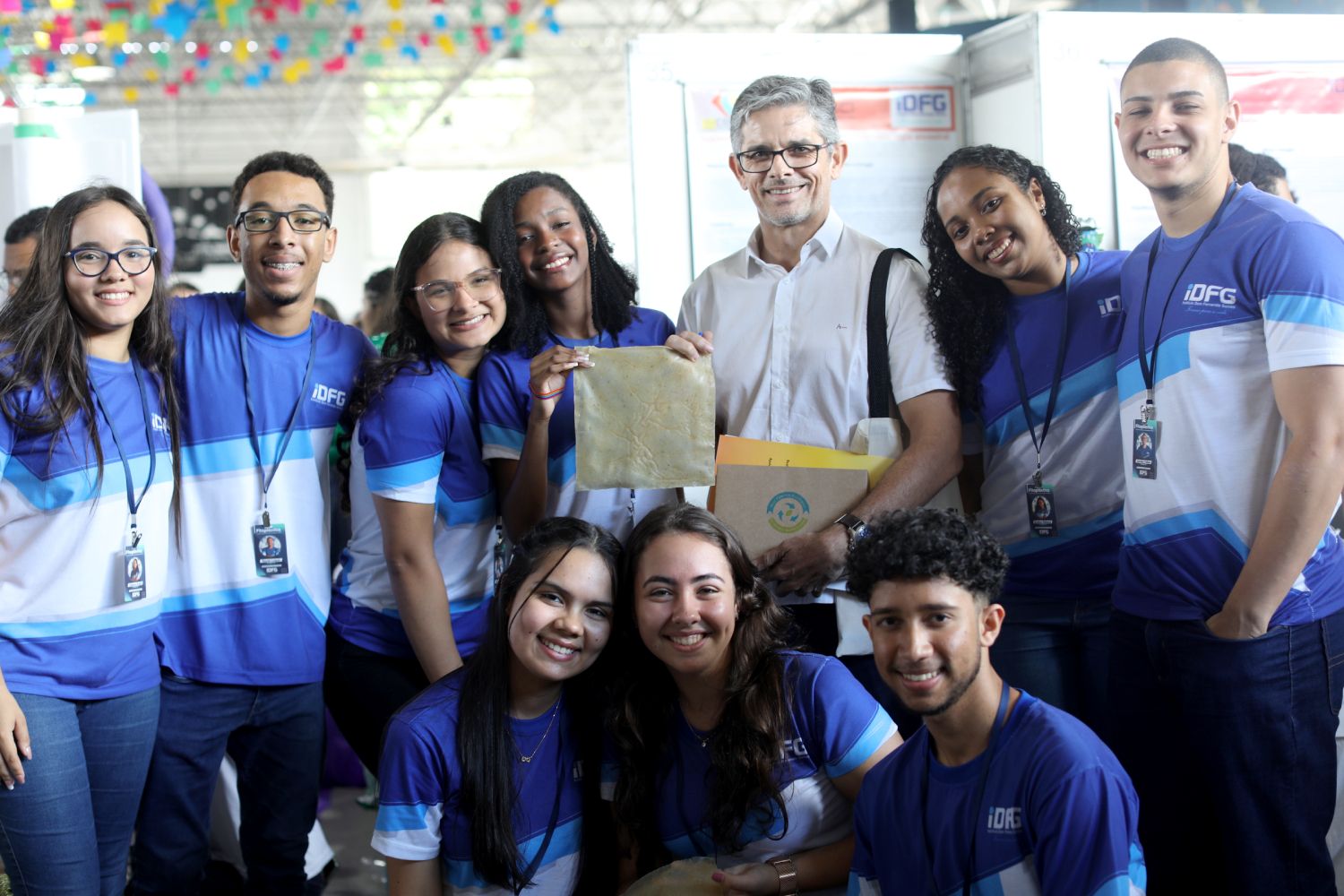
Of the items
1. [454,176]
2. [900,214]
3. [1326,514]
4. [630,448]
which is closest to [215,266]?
[454,176]

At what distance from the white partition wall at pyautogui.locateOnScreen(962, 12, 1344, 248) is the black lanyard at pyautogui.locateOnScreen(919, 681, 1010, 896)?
2446mm

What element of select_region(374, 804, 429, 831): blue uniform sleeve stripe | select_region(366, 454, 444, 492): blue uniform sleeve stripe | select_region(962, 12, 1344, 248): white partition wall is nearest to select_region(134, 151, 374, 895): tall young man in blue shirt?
select_region(366, 454, 444, 492): blue uniform sleeve stripe

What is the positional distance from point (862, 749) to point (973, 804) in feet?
1.18

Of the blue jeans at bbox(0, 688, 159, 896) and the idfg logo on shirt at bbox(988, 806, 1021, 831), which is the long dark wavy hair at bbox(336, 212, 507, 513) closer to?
the blue jeans at bbox(0, 688, 159, 896)

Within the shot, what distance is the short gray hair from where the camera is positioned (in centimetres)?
252

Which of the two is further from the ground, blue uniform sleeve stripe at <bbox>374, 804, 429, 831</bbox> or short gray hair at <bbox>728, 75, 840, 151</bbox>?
short gray hair at <bbox>728, 75, 840, 151</bbox>

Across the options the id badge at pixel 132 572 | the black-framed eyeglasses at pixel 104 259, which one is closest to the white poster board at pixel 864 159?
the black-framed eyeglasses at pixel 104 259

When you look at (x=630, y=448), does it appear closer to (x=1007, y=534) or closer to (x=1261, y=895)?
Result: (x=1007, y=534)

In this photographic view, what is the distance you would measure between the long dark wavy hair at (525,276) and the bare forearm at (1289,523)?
1.54 m

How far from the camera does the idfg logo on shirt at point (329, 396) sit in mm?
2668

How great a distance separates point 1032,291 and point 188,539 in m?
2.18

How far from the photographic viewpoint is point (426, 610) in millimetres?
2494

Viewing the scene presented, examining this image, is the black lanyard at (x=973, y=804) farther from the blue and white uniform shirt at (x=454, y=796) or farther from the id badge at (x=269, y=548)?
the id badge at (x=269, y=548)

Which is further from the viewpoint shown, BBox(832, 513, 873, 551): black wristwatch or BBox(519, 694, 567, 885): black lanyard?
BBox(832, 513, 873, 551): black wristwatch
